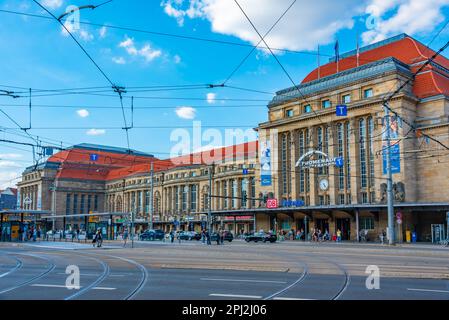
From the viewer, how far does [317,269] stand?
719 inches

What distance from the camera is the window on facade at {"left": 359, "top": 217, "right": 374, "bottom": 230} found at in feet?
181

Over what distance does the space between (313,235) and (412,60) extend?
2478 cm

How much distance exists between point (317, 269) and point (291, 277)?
3104 millimetres

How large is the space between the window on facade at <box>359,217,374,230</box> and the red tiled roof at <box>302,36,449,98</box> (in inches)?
636

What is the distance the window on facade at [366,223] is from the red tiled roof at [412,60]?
53.0 ft

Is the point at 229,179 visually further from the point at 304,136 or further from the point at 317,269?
the point at 317,269

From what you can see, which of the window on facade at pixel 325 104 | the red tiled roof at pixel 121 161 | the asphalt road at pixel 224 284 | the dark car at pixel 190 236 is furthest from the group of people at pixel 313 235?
the asphalt road at pixel 224 284

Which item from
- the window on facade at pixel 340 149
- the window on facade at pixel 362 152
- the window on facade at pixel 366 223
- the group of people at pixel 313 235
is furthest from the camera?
the window on facade at pixel 340 149

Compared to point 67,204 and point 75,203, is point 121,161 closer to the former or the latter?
point 75,203

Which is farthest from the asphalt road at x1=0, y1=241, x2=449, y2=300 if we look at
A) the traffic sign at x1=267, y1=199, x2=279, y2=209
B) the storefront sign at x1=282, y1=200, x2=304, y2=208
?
the traffic sign at x1=267, y1=199, x2=279, y2=209

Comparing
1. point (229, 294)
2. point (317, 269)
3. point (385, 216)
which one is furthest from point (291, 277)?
point (385, 216)

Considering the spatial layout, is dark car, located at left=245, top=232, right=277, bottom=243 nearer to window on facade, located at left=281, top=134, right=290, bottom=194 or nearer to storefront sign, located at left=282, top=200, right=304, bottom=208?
storefront sign, located at left=282, top=200, right=304, bottom=208

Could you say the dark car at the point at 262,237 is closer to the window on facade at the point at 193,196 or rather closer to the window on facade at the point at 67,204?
the window on facade at the point at 193,196

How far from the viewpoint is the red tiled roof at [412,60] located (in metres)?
57.0
